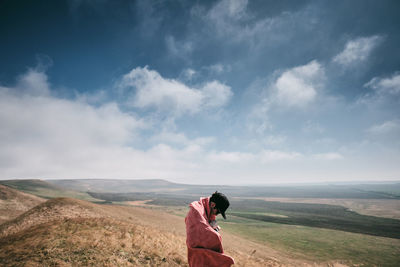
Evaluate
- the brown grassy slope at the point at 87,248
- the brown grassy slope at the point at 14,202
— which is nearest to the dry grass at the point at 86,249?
the brown grassy slope at the point at 87,248

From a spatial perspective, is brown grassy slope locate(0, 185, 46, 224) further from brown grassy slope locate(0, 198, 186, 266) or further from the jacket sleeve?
the jacket sleeve

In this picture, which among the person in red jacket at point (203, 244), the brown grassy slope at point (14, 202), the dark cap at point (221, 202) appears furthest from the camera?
the brown grassy slope at point (14, 202)

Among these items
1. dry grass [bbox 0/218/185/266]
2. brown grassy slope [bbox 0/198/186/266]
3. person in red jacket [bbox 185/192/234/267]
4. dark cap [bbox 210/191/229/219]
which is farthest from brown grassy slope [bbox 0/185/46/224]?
dark cap [bbox 210/191/229/219]

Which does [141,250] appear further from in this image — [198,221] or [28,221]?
[28,221]

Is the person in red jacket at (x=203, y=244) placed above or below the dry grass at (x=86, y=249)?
above

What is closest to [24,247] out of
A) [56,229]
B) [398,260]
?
[56,229]

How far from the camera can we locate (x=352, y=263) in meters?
30.2

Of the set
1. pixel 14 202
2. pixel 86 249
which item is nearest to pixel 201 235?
pixel 86 249

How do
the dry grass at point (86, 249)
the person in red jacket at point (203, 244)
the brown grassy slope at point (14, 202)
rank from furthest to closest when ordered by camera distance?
1. the brown grassy slope at point (14, 202)
2. the dry grass at point (86, 249)
3. the person in red jacket at point (203, 244)

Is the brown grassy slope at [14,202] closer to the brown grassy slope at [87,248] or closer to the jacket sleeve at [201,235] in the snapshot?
the brown grassy slope at [87,248]

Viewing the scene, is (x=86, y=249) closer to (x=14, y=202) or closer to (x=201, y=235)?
(x=201, y=235)

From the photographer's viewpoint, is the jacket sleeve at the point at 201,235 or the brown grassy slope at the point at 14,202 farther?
the brown grassy slope at the point at 14,202

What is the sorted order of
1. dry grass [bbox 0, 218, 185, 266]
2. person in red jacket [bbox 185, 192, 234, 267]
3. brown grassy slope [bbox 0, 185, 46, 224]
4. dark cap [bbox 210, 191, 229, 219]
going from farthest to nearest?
brown grassy slope [bbox 0, 185, 46, 224], dry grass [bbox 0, 218, 185, 266], dark cap [bbox 210, 191, 229, 219], person in red jacket [bbox 185, 192, 234, 267]

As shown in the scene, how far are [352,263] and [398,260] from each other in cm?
1221
